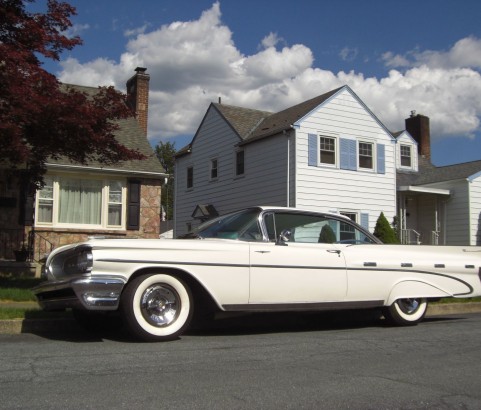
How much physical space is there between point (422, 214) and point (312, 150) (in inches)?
288

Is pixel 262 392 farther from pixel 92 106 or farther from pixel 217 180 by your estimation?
pixel 217 180

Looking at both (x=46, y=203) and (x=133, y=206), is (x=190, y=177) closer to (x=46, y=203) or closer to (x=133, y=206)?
(x=133, y=206)

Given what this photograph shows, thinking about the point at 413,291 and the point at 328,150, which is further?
the point at 328,150

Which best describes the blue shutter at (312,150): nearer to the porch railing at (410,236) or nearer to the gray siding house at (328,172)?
the gray siding house at (328,172)

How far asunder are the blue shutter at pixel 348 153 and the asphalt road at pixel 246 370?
13.9 metres

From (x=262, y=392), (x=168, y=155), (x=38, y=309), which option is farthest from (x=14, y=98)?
(x=168, y=155)

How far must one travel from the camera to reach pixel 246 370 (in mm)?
4863

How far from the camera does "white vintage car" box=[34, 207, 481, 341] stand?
19.2 ft

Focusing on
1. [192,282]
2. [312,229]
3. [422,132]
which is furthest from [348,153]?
[192,282]

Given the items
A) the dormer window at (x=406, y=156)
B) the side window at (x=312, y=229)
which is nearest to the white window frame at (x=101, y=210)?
the side window at (x=312, y=229)

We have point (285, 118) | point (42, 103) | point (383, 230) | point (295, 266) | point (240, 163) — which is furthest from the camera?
point (240, 163)

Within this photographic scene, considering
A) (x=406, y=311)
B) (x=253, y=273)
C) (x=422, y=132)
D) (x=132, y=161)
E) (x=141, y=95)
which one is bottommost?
(x=406, y=311)

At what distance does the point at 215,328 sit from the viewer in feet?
24.1

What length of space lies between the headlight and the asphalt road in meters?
0.76
